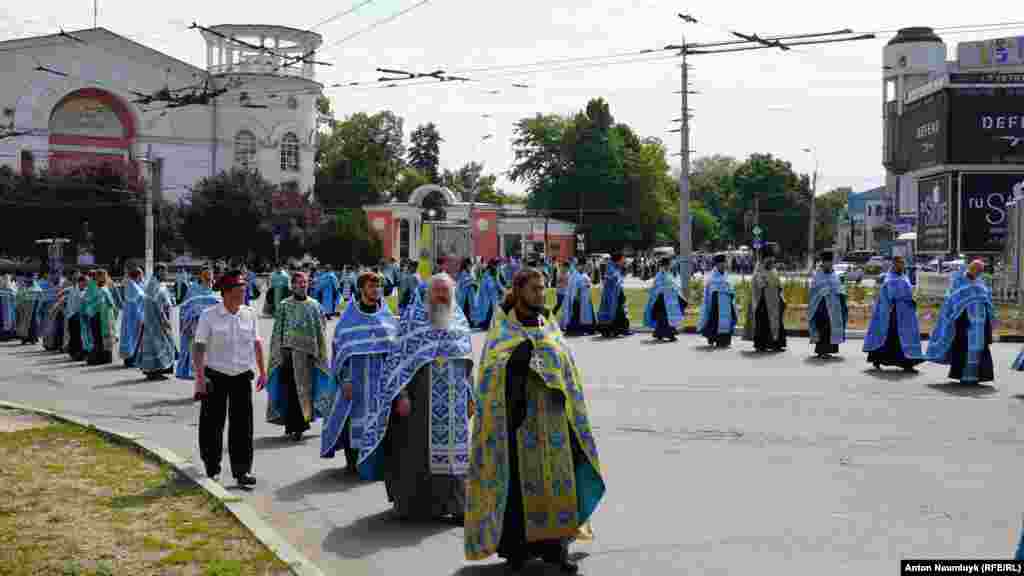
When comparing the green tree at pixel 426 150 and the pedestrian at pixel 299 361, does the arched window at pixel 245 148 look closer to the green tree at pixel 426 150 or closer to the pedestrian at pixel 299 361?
the green tree at pixel 426 150

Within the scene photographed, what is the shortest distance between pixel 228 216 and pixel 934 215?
126 ft

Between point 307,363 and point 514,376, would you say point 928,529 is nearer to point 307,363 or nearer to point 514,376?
point 514,376

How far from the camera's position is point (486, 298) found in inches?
1193

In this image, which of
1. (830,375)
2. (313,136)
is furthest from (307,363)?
(313,136)

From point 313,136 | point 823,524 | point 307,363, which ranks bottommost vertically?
point 823,524

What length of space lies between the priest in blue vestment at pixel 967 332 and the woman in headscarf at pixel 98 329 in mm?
12987

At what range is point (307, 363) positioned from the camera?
428 inches

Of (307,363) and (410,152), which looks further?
(410,152)

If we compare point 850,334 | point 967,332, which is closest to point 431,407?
point 967,332

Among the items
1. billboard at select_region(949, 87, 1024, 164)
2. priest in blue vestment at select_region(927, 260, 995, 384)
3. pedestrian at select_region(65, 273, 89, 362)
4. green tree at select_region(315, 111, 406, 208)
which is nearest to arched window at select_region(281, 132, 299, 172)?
green tree at select_region(315, 111, 406, 208)

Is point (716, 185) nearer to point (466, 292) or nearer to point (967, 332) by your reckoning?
point (466, 292)

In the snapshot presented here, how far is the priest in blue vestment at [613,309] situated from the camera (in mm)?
26047

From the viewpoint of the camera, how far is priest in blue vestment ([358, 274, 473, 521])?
7559 mm

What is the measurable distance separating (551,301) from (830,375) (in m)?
13.9
